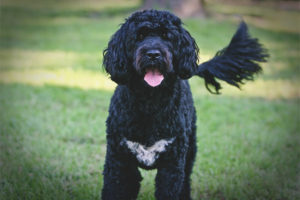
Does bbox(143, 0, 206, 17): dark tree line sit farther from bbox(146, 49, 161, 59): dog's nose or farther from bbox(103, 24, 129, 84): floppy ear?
bbox(146, 49, 161, 59): dog's nose

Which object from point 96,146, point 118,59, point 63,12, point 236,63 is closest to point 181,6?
point 63,12

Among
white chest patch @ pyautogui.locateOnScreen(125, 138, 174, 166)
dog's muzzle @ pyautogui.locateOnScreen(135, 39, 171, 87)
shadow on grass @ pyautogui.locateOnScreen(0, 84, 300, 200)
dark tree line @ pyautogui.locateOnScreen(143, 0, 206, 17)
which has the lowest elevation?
shadow on grass @ pyautogui.locateOnScreen(0, 84, 300, 200)

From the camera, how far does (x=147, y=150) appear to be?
327cm

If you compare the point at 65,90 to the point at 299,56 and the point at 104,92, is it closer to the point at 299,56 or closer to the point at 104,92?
the point at 104,92

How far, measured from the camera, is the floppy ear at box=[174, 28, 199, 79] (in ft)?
10.9

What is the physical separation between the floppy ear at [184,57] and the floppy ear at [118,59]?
48cm

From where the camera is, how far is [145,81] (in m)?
3.14

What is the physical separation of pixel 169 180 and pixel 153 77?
1008 millimetres

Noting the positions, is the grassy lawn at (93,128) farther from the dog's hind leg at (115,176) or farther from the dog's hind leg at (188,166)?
the dog's hind leg at (115,176)

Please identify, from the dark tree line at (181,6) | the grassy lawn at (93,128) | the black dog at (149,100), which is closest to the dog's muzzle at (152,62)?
the black dog at (149,100)

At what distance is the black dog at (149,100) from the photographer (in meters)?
3.15

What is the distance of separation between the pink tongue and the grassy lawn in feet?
5.81

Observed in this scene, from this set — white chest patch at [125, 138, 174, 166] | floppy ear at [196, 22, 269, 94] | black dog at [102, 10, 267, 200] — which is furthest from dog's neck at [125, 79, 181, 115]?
floppy ear at [196, 22, 269, 94]

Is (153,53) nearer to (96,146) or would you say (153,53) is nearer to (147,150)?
(147,150)
